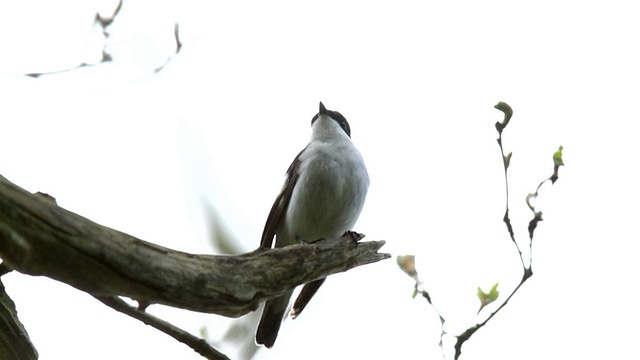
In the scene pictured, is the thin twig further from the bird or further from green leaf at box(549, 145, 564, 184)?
the bird

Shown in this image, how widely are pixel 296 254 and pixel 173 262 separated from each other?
1.96 feet

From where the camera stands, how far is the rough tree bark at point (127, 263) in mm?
2090

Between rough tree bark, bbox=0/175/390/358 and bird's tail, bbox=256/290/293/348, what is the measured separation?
200 cm

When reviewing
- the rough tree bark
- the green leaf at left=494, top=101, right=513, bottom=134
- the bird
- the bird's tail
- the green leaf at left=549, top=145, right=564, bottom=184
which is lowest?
the rough tree bark

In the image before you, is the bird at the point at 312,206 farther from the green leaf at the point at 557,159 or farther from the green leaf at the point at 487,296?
the green leaf at the point at 557,159

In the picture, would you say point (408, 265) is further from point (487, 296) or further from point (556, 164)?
point (556, 164)

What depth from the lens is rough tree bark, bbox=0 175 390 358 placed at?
2.09m

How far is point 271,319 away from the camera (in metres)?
4.82

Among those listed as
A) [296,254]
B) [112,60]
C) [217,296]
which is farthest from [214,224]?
[112,60]

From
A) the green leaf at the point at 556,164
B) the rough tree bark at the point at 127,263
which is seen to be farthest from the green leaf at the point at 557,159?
the rough tree bark at the point at 127,263

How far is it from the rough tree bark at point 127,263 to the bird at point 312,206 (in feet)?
6.41

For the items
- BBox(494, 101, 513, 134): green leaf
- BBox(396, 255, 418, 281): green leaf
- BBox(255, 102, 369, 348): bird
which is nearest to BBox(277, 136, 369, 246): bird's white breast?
BBox(255, 102, 369, 348): bird

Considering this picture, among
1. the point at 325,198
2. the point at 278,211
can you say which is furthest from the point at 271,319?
the point at 325,198

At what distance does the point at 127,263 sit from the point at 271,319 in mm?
2680
